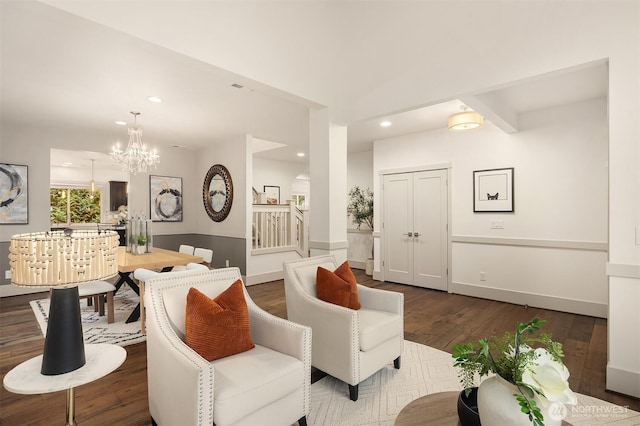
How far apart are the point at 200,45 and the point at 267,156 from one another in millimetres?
5362

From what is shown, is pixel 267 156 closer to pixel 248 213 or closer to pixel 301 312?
pixel 248 213

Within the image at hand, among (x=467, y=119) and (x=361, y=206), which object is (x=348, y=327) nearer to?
(x=467, y=119)

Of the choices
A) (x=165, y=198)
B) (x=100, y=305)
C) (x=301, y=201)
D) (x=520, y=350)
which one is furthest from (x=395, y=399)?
(x=301, y=201)

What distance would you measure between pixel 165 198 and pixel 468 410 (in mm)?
6385

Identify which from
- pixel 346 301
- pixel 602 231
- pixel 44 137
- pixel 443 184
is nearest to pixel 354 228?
pixel 443 184

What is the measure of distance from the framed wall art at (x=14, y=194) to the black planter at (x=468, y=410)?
629 centimetres

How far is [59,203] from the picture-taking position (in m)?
8.98

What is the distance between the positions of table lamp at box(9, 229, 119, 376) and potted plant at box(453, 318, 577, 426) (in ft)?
5.17

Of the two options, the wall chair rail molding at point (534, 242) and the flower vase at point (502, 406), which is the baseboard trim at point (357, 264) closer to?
the wall chair rail molding at point (534, 242)

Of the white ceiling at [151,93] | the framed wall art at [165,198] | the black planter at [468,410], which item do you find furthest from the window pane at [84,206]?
the black planter at [468,410]

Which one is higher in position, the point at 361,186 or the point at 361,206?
the point at 361,186

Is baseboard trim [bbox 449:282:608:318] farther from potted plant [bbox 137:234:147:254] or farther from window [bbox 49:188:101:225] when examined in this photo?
window [bbox 49:188:101:225]

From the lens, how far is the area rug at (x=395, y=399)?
196cm

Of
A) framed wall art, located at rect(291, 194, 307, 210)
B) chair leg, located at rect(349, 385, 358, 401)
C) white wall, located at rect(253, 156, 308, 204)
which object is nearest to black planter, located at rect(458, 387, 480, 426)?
chair leg, located at rect(349, 385, 358, 401)
